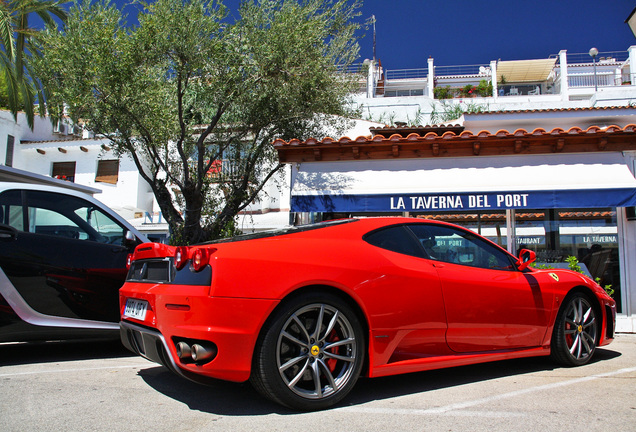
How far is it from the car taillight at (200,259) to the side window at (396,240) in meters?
1.22

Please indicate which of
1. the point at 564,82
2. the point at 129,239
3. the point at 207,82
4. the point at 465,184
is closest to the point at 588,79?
the point at 564,82

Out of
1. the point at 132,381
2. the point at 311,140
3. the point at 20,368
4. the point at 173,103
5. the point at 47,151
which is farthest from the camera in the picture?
the point at 47,151

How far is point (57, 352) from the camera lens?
219 inches

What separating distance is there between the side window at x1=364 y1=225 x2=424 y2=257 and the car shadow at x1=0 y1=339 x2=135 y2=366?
331 centimetres

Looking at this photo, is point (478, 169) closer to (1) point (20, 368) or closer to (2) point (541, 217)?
(2) point (541, 217)

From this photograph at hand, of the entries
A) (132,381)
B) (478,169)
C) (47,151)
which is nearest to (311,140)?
(478,169)

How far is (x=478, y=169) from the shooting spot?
844 centimetres

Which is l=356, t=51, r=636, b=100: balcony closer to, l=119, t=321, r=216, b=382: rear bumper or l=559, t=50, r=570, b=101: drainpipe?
l=559, t=50, r=570, b=101: drainpipe

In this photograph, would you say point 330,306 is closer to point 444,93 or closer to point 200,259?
point 200,259

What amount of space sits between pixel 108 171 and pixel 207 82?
1694cm

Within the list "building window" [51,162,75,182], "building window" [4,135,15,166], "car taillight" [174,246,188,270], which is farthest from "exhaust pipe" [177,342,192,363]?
"building window" [4,135,15,166]

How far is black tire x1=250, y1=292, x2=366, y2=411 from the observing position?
304 cm

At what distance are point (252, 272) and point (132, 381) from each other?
5.80ft

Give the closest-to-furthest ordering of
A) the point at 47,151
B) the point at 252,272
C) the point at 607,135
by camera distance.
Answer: the point at 252,272 < the point at 607,135 < the point at 47,151
